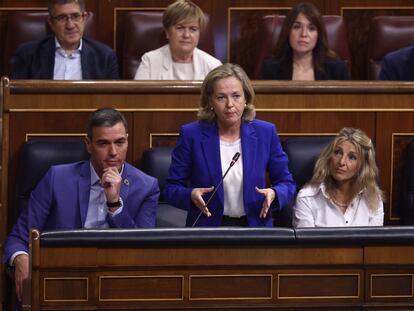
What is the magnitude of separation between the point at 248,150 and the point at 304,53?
0.62 m

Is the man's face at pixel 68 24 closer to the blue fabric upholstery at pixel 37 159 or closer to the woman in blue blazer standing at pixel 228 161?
the blue fabric upholstery at pixel 37 159

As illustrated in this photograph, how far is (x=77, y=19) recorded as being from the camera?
264 centimetres

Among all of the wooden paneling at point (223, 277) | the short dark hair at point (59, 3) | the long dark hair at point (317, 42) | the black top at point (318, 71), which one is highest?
the short dark hair at point (59, 3)

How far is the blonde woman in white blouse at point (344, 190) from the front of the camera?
219cm

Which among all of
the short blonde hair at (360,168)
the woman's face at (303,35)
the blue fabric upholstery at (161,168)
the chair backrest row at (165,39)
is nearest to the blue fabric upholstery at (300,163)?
the short blonde hair at (360,168)

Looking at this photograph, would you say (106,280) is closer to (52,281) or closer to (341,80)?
(52,281)

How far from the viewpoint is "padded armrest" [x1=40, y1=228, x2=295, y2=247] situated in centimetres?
158

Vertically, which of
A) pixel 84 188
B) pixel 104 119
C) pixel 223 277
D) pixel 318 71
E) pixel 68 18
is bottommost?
pixel 223 277

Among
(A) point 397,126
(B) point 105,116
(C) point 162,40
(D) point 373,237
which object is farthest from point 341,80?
(D) point 373,237

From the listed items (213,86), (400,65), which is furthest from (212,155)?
(400,65)

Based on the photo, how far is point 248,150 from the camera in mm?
2086

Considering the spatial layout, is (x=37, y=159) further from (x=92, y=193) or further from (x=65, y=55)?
(x=65, y=55)

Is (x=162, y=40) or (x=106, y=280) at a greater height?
(x=162, y=40)

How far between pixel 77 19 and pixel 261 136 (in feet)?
2.37
